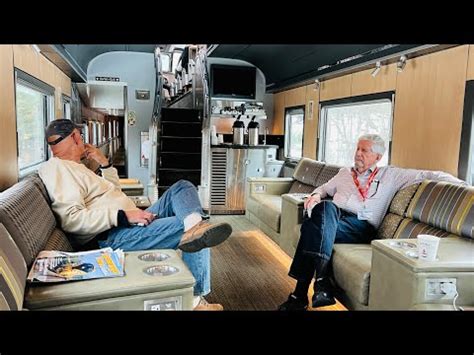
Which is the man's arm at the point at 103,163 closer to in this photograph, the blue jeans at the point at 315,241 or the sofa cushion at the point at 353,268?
the blue jeans at the point at 315,241

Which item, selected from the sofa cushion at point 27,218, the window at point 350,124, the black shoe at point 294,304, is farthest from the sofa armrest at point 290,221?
the sofa cushion at point 27,218

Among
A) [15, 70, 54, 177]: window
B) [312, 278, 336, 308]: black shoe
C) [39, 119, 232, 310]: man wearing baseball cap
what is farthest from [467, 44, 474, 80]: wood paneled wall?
[15, 70, 54, 177]: window

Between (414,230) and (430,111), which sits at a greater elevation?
(430,111)

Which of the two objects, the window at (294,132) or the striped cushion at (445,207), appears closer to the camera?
the striped cushion at (445,207)

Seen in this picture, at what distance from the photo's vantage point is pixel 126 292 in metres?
1.68

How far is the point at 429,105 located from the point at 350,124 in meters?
1.71

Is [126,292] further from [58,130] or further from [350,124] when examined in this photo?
[350,124]

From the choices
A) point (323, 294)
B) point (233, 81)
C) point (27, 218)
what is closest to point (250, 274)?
point (323, 294)

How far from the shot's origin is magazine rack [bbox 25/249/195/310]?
5.30 feet

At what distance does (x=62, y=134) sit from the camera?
270cm

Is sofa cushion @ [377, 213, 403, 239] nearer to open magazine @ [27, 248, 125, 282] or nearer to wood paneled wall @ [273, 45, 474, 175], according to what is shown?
wood paneled wall @ [273, 45, 474, 175]

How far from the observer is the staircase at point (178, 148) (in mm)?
6516

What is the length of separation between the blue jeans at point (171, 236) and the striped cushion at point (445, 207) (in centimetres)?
151
